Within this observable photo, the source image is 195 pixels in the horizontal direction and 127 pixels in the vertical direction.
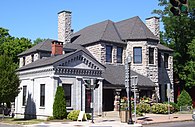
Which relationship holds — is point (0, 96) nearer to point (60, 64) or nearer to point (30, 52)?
point (60, 64)

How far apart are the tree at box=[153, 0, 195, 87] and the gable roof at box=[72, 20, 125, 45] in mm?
9541

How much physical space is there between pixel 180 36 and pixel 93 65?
2158cm

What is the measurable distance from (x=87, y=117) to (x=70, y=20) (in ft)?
53.3

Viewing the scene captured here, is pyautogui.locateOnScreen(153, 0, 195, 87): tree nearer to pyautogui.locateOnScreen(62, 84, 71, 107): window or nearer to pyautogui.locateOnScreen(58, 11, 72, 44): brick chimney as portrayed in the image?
pyautogui.locateOnScreen(58, 11, 72, 44): brick chimney

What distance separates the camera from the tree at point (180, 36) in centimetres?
4500

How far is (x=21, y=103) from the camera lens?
3294 centimetres

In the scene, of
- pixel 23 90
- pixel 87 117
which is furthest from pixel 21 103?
pixel 87 117

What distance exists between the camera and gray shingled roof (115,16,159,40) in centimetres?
3847

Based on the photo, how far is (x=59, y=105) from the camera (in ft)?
87.6

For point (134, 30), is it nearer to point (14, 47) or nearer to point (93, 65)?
point (93, 65)

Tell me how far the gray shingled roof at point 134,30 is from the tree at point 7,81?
15619 millimetres

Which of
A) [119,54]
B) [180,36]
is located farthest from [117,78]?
[180,36]

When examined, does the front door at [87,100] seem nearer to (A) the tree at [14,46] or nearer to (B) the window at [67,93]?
(B) the window at [67,93]

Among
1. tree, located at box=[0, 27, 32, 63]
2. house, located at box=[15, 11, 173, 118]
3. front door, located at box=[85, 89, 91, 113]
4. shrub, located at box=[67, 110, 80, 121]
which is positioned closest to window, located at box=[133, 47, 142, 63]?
house, located at box=[15, 11, 173, 118]
